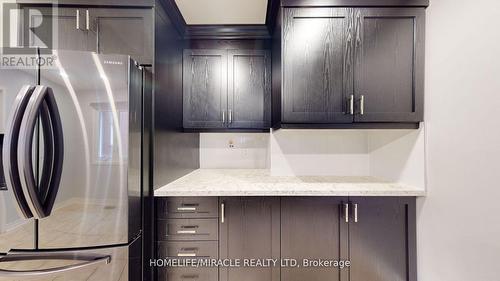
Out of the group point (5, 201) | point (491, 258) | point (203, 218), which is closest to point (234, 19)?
point (203, 218)

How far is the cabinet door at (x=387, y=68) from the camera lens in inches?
57.0

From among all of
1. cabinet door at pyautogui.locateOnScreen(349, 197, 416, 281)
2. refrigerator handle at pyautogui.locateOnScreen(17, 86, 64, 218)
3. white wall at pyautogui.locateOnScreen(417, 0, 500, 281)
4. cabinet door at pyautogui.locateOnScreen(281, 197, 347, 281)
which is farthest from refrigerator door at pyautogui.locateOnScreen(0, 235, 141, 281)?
white wall at pyautogui.locateOnScreen(417, 0, 500, 281)

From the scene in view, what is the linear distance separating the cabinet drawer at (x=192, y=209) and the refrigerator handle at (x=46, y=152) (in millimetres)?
570

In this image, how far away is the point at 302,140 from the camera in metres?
2.03

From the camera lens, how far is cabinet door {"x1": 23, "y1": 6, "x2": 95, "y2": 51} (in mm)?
1410

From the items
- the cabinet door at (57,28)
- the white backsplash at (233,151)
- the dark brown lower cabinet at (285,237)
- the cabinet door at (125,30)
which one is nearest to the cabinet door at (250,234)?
the dark brown lower cabinet at (285,237)

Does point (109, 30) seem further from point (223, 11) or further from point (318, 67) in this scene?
point (318, 67)

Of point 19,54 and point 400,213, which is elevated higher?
point 19,54

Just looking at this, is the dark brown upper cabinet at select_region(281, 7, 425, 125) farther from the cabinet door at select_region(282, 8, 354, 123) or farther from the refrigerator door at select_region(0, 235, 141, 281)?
the refrigerator door at select_region(0, 235, 141, 281)

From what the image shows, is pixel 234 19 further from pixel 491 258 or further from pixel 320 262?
pixel 491 258

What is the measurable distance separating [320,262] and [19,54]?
212 cm

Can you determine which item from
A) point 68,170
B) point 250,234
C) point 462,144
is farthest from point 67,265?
point 462,144

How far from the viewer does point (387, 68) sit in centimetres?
146

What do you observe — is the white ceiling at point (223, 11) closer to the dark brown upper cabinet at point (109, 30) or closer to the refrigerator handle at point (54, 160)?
the dark brown upper cabinet at point (109, 30)
